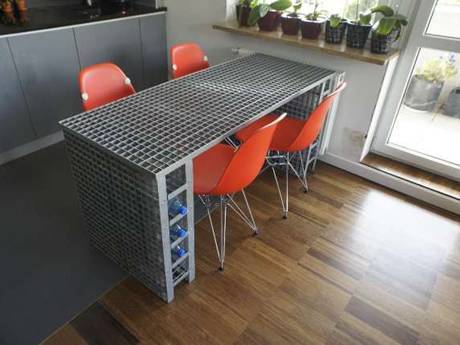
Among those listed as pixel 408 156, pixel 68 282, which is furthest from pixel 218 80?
pixel 408 156

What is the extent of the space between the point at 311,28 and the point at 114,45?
1.54 m

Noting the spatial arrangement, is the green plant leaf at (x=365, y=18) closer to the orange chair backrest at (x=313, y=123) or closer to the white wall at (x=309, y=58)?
the white wall at (x=309, y=58)

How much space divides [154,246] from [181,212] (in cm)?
19

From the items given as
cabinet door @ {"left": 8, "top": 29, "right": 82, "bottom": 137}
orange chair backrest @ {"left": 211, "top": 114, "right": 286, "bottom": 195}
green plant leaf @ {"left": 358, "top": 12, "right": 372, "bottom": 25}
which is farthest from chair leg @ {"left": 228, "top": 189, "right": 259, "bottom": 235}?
cabinet door @ {"left": 8, "top": 29, "right": 82, "bottom": 137}

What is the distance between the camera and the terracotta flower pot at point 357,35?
2184mm

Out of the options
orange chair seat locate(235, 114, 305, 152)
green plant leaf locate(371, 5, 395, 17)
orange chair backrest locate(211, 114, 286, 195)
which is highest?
green plant leaf locate(371, 5, 395, 17)

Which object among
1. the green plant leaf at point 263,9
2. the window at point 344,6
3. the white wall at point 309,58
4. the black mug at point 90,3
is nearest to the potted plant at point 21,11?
the black mug at point 90,3

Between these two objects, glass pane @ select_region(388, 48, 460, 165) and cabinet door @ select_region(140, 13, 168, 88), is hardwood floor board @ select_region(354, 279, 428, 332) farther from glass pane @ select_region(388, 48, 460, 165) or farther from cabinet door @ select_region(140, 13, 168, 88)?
cabinet door @ select_region(140, 13, 168, 88)

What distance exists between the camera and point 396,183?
8.00ft

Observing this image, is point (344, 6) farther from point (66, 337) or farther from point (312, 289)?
point (66, 337)

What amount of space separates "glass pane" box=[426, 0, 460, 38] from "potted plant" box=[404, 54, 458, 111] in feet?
0.54

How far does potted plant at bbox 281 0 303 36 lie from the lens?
2441 millimetres

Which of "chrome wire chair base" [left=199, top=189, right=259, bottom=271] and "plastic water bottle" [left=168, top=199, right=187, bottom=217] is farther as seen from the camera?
"chrome wire chair base" [left=199, top=189, right=259, bottom=271]

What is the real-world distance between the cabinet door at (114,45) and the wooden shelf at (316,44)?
0.73m
